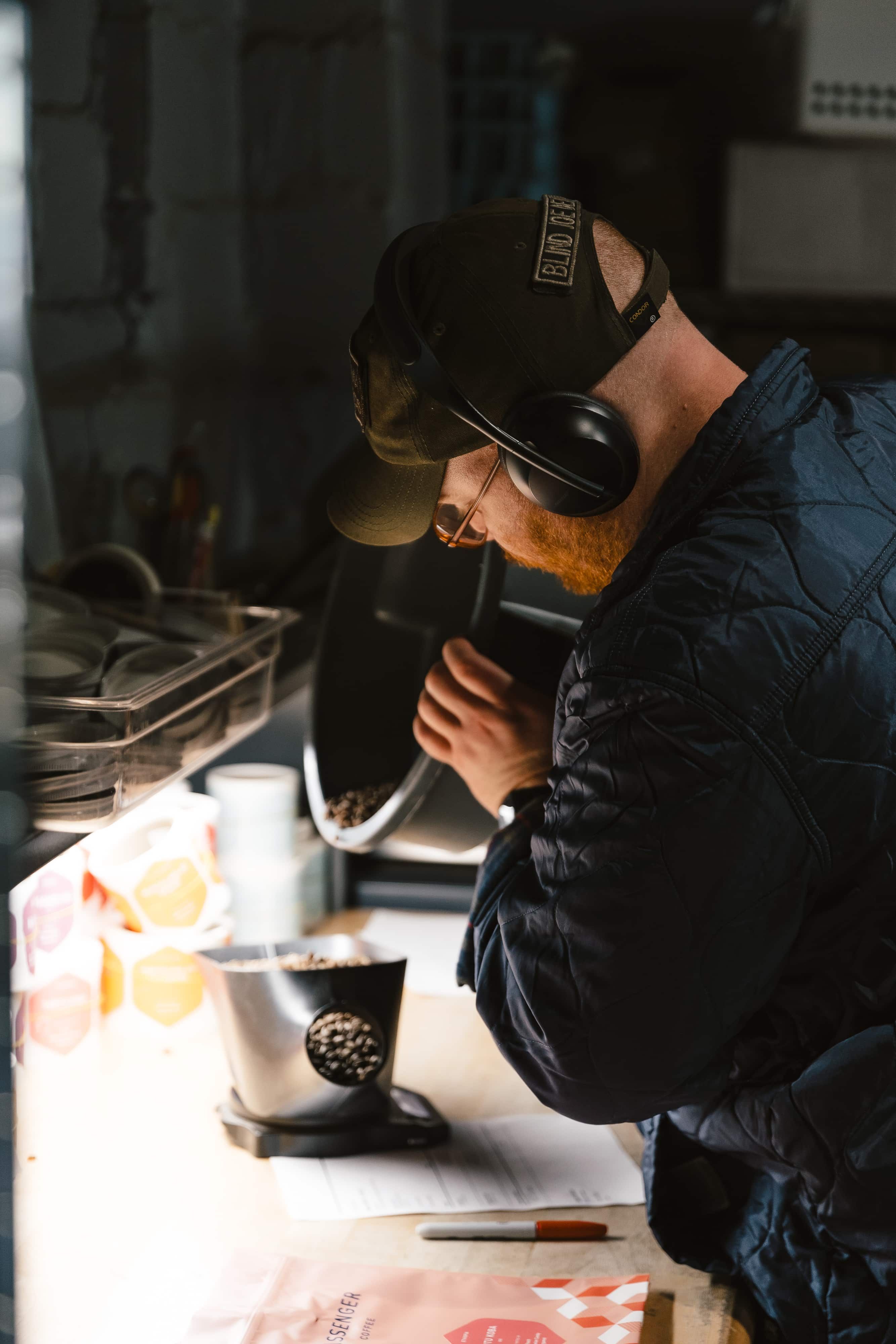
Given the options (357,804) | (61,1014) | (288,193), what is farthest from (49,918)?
(288,193)

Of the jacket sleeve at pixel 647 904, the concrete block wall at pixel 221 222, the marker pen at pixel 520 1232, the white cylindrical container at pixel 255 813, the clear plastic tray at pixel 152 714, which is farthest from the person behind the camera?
the white cylindrical container at pixel 255 813

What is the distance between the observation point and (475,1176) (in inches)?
45.8

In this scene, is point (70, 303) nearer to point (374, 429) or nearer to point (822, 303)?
point (374, 429)

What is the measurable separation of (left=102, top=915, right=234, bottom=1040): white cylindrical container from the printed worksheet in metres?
0.27

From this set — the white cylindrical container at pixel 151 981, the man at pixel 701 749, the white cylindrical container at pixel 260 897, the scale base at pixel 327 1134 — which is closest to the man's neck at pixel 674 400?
the man at pixel 701 749

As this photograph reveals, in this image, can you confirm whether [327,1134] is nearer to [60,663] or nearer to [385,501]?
[60,663]

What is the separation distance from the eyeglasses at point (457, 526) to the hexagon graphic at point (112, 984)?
2.38ft

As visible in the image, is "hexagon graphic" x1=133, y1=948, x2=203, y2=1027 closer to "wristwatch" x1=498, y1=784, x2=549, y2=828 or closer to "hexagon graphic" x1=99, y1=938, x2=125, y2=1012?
"hexagon graphic" x1=99, y1=938, x2=125, y2=1012

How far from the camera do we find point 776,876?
702mm

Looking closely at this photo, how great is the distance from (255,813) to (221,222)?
2.69 feet

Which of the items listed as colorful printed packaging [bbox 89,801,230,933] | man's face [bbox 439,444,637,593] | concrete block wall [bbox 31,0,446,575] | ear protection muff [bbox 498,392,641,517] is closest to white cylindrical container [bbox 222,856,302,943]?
colorful printed packaging [bbox 89,801,230,933]

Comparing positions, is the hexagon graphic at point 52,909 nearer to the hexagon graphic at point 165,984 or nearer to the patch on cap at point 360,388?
the hexagon graphic at point 165,984

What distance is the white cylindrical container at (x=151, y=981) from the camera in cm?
136

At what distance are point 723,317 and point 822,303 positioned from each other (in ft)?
0.51
